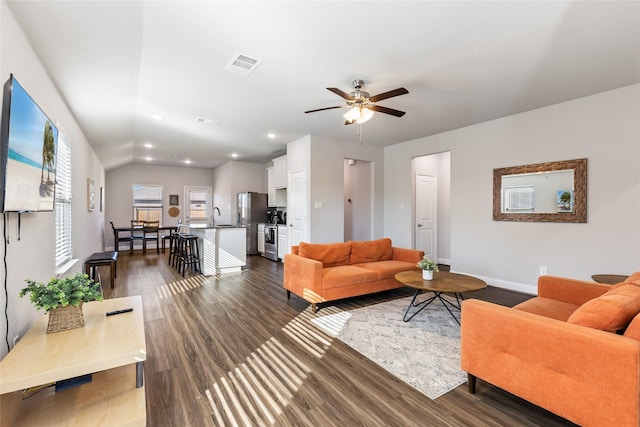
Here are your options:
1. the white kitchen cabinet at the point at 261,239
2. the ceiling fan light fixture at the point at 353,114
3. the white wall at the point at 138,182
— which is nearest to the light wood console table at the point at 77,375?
the ceiling fan light fixture at the point at 353,114

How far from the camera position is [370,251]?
4.42 metres

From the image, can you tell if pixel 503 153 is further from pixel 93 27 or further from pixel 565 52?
pixel 93 27

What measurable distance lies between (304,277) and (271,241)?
3.68 m

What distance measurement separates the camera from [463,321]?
191 centimetres

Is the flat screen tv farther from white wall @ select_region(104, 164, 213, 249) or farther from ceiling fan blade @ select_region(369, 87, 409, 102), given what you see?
white wall @ select_region(104, 164, 213, 249)

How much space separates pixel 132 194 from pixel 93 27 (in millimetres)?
8478

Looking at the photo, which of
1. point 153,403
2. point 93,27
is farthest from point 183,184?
point 153,403

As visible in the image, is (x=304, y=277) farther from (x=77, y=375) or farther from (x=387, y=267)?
(x=77, y=375)

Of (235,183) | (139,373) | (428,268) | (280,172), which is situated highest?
(280,172)

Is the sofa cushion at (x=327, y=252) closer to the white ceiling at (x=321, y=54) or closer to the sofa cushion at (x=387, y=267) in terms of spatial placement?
the sofa cushion at (x=387, y=267)

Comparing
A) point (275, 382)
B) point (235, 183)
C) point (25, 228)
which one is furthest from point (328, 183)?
point (25, 228)

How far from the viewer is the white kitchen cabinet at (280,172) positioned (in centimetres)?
696

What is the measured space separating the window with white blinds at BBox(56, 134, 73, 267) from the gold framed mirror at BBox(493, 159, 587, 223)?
5.83 m

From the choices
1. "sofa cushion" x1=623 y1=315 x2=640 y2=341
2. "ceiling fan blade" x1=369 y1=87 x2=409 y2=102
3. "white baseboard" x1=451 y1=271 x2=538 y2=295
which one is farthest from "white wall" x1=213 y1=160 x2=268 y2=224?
"sofa cushion" x1=623 y1=315 x2=640 y2=341
